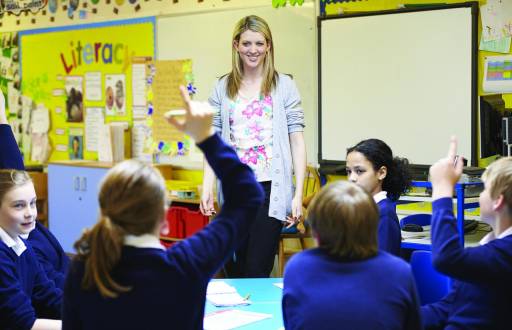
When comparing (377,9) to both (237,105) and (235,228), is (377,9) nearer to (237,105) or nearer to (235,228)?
(237,105)

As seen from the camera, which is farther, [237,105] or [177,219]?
[177,219]

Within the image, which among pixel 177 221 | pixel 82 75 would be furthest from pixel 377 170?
pixel 82 75

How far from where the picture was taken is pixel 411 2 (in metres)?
4.38

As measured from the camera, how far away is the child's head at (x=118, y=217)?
54.4 inches

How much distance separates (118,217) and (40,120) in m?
5.71

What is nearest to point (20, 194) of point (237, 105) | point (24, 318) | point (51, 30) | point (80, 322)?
point (24, 318)

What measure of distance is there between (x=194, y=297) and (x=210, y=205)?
4.73 feet

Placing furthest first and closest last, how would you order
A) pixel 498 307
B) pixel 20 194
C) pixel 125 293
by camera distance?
pixel 20 194, pixel 498 307, pixel 125 293

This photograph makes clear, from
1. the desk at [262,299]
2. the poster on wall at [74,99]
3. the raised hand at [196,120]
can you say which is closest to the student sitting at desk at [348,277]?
the raised hand at [196,120]

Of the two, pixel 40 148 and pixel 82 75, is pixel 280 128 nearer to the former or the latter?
pixel 82 75

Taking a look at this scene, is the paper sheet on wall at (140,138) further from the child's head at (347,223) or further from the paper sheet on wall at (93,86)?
the child's head at (347,223)

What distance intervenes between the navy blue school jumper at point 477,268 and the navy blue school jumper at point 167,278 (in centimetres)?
50

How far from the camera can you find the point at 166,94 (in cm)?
571

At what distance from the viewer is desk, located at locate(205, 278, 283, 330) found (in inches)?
81.0
